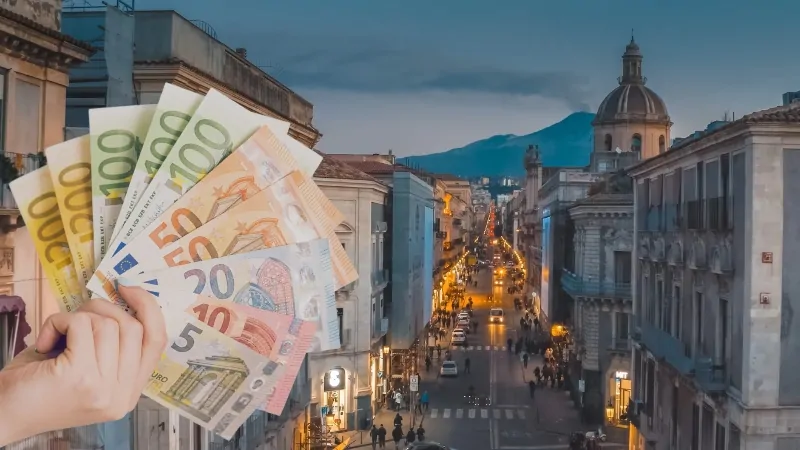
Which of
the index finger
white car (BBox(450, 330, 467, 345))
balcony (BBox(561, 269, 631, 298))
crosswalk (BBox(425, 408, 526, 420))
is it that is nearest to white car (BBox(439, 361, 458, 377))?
crosswalk (BBox(425, 408, 526, 420))

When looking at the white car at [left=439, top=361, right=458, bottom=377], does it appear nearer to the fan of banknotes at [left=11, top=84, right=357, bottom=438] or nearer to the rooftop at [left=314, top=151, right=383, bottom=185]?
the rooftop at [left=314, top=151, right=383, bottom=185]

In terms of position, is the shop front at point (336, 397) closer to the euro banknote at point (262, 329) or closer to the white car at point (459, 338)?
the white car at point (459, 338)

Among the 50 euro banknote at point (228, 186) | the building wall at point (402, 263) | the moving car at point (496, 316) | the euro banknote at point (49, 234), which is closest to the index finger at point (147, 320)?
the 50 euro banknote at point (228, 186)

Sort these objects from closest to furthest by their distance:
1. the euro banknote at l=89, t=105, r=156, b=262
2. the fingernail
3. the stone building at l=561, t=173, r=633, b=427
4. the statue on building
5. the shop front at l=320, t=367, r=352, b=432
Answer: the fingernail → the euro banknote at l=89, t=105, r=156, b=262 → the shop front at l=320, t=367, r=352, b=432 → the stone building at l=561, t=173, r=633, b=427 → the statue on building

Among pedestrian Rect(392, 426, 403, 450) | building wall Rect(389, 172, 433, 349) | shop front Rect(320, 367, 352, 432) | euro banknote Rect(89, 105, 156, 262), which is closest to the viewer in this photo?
euro banknote Rect(89, 105, 156, 262)

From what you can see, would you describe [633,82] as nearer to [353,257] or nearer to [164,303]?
[353,257]

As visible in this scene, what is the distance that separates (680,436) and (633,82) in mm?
55804

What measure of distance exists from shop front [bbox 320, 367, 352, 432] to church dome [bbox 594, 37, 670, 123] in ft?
150

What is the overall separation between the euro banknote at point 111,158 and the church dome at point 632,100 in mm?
74078

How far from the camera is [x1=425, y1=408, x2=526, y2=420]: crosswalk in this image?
4197cm

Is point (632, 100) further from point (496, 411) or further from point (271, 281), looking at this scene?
point (271, 281)

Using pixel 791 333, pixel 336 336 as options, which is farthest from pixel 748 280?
pixel 336 336

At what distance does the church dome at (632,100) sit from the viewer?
75.9m

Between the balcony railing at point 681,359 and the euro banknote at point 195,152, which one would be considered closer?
the euro banknote at point 195,152
